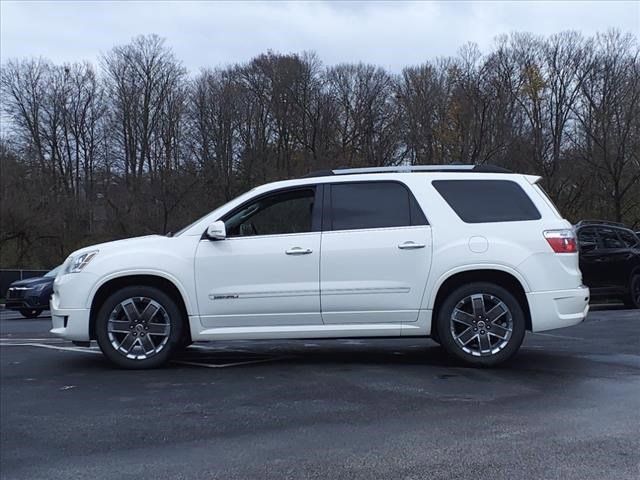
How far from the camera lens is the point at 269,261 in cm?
692

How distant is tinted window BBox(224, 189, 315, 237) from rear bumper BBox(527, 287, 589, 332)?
2249 millimetres

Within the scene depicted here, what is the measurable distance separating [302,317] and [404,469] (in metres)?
2.86

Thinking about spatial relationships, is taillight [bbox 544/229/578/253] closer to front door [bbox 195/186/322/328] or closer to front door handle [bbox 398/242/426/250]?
front door handle [bbox 398/242/426/250]

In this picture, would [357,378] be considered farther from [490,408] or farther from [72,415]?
[72,415]

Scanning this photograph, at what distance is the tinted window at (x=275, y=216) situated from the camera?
23.4 ft

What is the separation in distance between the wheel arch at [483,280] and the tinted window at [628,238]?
30.8 feet

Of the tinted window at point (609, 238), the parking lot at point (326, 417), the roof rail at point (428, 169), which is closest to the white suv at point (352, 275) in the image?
the roof rail at point (428, 169)

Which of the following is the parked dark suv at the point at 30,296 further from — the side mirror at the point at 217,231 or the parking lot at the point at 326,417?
the side mirror at the point at 217,231

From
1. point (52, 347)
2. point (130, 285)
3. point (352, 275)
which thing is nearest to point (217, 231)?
point (130, 285)

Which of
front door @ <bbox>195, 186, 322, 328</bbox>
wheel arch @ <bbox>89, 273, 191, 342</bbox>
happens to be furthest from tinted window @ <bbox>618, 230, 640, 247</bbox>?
wheel arch @ <bbox>89, 273, 191, 342</bbox>

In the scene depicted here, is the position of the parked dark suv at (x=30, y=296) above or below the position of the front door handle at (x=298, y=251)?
below

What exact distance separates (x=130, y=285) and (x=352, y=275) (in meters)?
2.17

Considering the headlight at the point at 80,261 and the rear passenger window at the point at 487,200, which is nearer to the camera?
the rear passenger window at the point at 487,200

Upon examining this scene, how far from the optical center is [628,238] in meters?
15.3
